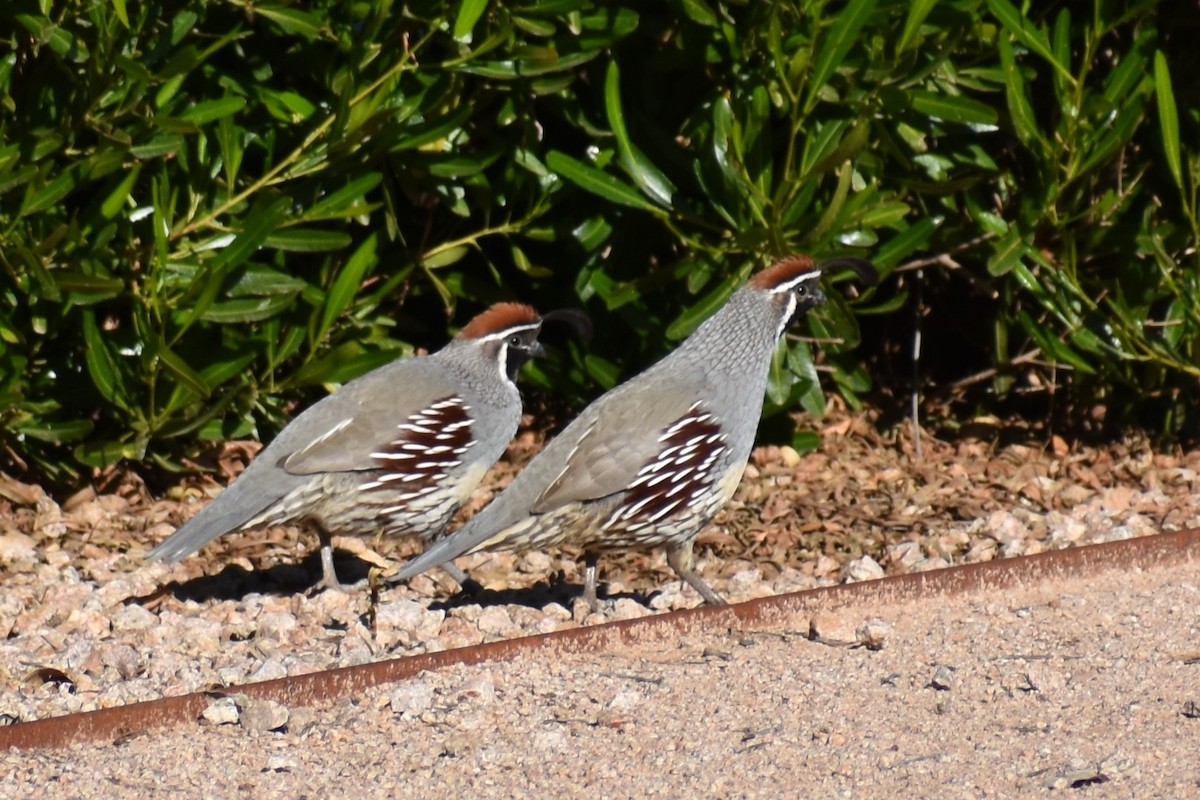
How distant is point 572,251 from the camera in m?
6.62

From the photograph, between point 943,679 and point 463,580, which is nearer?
point 943,679

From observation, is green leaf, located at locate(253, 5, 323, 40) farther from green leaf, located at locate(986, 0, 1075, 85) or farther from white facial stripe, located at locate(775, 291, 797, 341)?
green leaf, located at locate(986, 0, 1075, 85)

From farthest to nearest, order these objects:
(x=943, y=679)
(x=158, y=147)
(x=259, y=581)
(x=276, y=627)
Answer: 1. (x=259, y=581)
2. (x=158, y=147)
3. (x=276, y=627)
4. (x=943, y=679)

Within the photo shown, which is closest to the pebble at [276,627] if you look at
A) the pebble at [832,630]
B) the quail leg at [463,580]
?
the quail leg at [463,580]

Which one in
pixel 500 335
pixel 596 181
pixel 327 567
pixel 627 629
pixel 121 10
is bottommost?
pixel 327 567

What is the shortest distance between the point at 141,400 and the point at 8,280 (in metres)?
0.65

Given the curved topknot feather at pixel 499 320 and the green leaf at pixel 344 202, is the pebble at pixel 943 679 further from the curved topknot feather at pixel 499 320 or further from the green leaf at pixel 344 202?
the green leaf at pixel 344 202

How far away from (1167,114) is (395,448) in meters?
2.94

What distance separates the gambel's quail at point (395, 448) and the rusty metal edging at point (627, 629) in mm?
1241

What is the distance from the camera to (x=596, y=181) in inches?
238

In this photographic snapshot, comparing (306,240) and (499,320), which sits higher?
(306,240)

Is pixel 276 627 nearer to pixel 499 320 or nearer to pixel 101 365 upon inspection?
pixel 101 365

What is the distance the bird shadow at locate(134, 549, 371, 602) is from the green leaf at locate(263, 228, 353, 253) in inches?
45.0

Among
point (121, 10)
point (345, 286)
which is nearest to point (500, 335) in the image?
point (345, 286)
